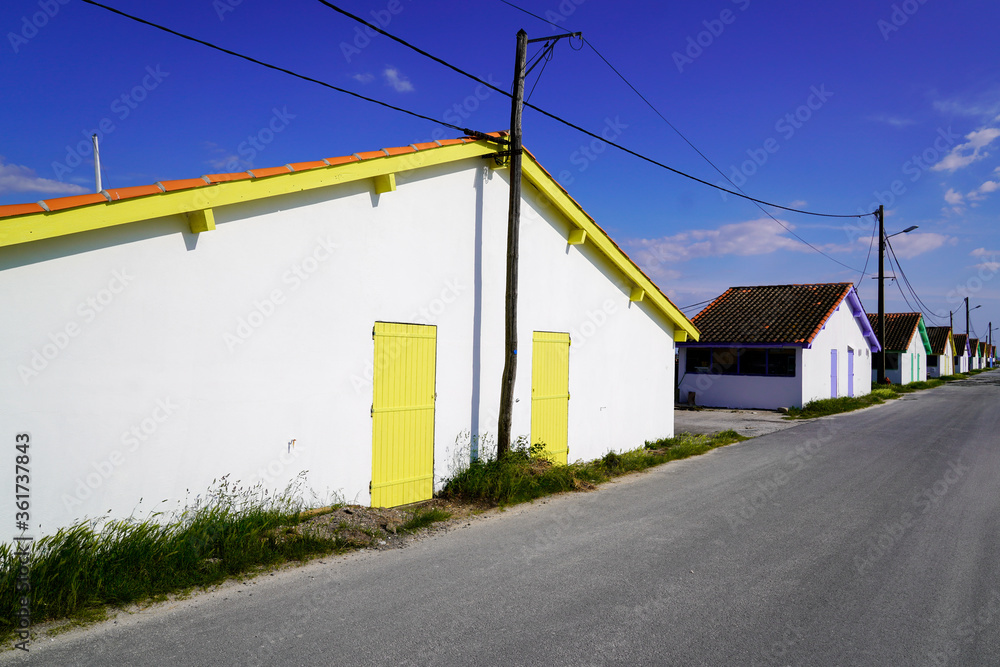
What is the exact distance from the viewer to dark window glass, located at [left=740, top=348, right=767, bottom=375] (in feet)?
77.3

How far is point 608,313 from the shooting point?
12.1 m

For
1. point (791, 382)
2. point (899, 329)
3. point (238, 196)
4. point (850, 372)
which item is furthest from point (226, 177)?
→ point (899, 329)

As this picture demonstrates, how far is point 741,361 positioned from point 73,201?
22969 millimetres

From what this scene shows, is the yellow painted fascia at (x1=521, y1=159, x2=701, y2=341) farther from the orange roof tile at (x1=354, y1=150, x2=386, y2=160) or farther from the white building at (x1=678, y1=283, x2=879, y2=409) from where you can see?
the white building at (x1=678, y1=283, x2=879, y2=409)

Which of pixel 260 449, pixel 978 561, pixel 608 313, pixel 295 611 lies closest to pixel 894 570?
pixel 978 561

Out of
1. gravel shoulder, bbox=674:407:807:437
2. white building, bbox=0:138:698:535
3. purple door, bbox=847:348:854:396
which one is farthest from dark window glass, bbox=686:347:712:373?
white building, bbox=0:138:698:535

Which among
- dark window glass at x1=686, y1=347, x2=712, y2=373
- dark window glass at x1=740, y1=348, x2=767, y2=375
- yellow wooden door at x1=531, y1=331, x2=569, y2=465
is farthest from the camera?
dark window glass at x1=686, y1=347, x2=712, y2=373

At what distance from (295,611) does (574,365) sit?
24.1ft

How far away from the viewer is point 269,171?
21.1ft

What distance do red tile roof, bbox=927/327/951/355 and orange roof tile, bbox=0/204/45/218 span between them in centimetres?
6905

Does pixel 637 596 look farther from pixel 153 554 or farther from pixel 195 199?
pixel 195 199

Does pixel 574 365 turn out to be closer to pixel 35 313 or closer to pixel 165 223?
pixel 165 223

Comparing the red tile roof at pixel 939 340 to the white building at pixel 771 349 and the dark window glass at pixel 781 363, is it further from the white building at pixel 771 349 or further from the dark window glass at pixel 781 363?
the dark window glass at pixel 781 363

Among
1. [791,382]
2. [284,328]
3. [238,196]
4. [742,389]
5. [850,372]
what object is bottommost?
[742,389]
